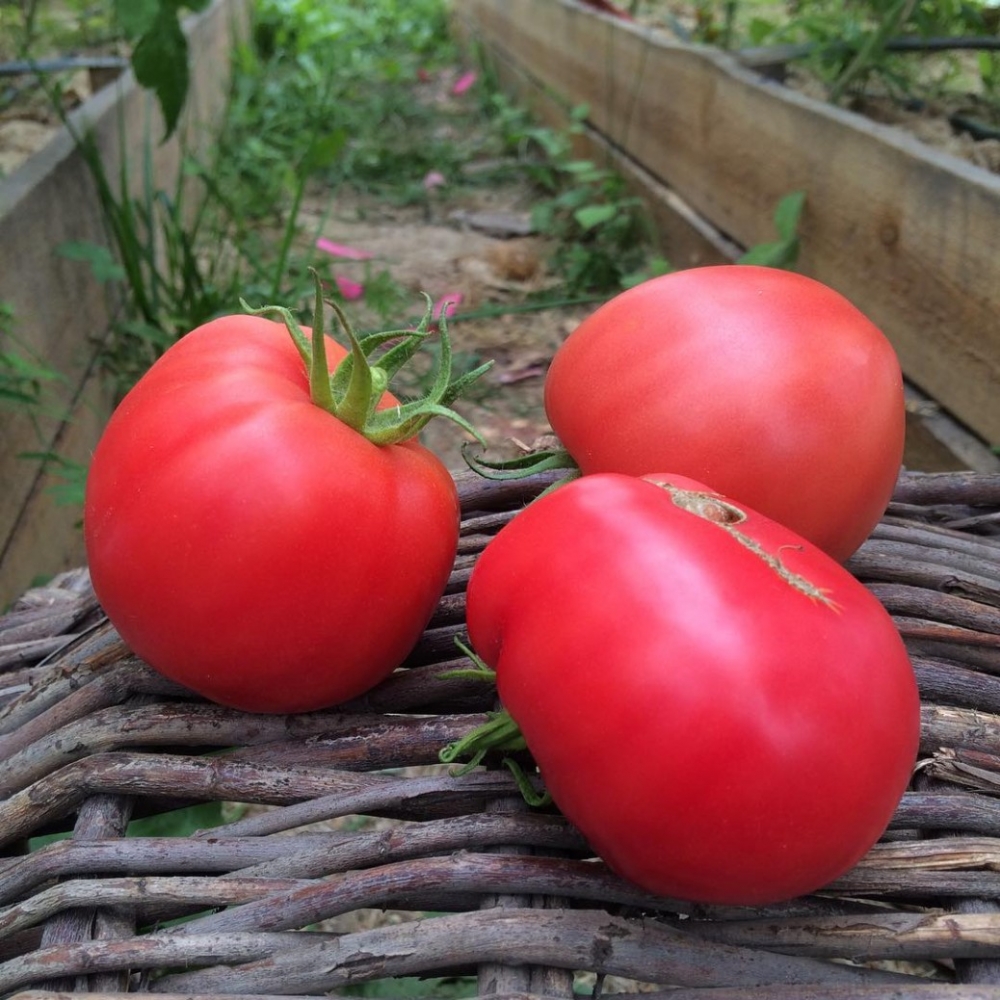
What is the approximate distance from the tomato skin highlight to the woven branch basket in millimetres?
58

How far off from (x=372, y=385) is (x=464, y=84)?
11.3 feet

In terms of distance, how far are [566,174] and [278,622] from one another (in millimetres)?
2607

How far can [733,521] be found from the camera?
1.82 feet

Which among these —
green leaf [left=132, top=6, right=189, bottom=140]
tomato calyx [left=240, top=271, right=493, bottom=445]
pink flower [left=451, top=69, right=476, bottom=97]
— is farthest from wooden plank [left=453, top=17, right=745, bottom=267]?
tomato calyx [left=240, top=271, right=493, bottom=445]

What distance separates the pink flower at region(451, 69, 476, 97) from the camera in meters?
3.77

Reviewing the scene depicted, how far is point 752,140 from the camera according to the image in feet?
5.98

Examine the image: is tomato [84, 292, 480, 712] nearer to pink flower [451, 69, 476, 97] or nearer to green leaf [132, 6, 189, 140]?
green leaf [132, 6, 189, 140]

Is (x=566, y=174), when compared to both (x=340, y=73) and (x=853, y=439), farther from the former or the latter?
(x=853, y=439)

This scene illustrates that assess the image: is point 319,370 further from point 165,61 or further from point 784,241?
point 784,241

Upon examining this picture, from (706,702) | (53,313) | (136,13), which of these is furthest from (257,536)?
(53,313)

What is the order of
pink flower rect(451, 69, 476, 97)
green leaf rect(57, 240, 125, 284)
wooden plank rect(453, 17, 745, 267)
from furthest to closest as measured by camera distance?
pink flower rect(451, 69, 476, 97) < wooden plank rect(453, 17, 745, 267) < green leaf rect(57, 240, 125, 284)

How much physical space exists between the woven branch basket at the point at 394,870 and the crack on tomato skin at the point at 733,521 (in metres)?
0.17

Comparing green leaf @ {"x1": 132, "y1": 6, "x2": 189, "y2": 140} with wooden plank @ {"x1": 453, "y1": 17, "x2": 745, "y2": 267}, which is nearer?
green leaf @ {"x1": 132, "y1": 6, "x2": 189, "y2": 140}

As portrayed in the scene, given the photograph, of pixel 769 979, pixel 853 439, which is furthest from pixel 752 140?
pixel 769 979
